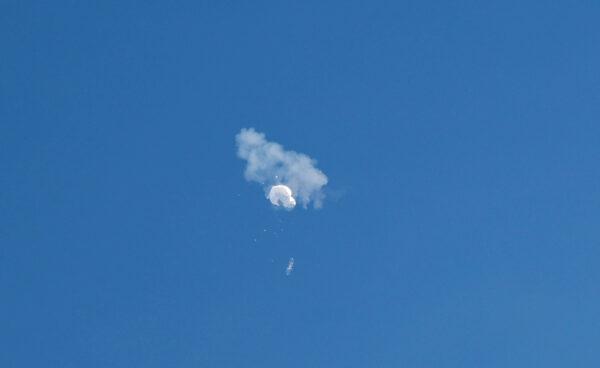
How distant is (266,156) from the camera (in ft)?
77.4

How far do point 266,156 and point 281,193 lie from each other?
1.61 m

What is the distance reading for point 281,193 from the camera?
79.2ft
